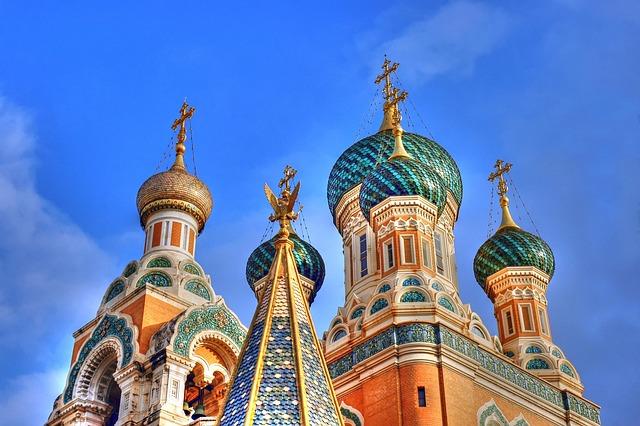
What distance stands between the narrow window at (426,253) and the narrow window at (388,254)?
0.45 metres

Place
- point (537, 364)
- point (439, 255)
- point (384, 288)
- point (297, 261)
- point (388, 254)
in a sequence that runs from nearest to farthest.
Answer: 1. point (384, 288)
2. point (388, 254)
3. point (439, 255)
4. point (537, 364)
5. point (297, 261)

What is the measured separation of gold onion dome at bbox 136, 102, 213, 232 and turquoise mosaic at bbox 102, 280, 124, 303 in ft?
4.74

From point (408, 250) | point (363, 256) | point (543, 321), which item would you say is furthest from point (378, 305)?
point (543, 321)

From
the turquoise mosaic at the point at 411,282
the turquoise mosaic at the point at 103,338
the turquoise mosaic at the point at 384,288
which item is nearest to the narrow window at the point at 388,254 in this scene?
the turquoise mosaic at the point at 384,288

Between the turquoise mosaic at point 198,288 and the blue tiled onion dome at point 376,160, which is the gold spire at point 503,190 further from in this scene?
the turquoise mosaic at point 198,288

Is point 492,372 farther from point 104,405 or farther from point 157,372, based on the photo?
point 104,405

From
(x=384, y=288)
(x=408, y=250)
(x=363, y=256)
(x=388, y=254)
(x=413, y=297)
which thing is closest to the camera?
(x=413, y=297)

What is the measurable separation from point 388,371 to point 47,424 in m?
4.87

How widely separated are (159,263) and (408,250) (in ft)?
12.3

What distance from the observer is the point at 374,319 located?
13.1 m

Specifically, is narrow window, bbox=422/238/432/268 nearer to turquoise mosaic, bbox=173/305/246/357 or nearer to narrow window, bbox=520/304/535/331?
narrow window, bbox=520/304/535/331

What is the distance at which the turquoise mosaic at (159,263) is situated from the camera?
14820 mm

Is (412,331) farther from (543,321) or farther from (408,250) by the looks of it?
(543,321)

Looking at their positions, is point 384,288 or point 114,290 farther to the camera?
point 114,290
